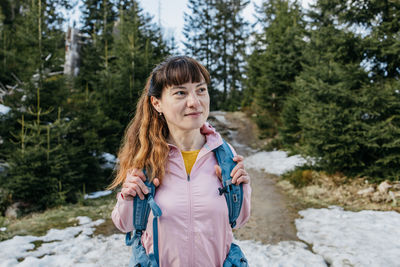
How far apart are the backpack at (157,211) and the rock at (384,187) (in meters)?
5.83

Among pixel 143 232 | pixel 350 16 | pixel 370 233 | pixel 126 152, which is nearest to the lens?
pixel 143 232

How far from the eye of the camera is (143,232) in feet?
5.44

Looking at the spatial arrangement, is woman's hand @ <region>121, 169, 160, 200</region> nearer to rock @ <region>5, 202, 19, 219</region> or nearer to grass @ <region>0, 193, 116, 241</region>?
grass @ <region>0, 193, 116, 241</region>

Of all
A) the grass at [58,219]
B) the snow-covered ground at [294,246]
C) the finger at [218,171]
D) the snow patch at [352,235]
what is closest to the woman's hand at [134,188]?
the finger at [218,171]

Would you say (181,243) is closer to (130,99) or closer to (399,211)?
(399,211)

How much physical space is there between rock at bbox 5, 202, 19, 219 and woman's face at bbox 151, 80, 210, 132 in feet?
20.9

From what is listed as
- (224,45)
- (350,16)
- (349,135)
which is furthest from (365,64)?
(224,45)

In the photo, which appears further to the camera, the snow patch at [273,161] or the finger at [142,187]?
the snow patch at [273,161]

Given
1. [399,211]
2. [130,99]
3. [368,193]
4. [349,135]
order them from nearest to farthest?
[399,211], [368,193], [349,135], [130,99]

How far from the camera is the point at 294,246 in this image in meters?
4.26

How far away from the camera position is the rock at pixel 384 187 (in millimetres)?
5820

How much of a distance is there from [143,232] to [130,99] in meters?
8.24

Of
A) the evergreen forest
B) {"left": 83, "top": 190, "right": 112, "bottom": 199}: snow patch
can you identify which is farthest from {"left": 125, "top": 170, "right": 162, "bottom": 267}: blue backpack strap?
{"left": 83, "top": 190, "right": 112, "bottom": 199}: snow patch

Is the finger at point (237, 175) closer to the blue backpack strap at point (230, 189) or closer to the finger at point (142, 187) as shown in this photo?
the blue backpack strap at point (230, 189)
